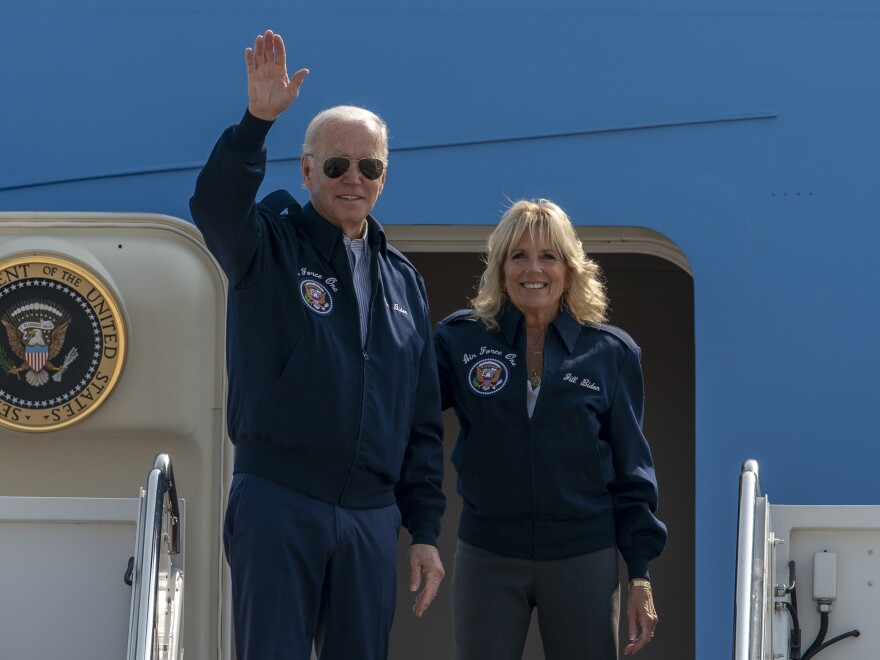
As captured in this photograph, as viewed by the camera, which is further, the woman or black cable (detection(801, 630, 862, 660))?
black cable (detection(801, 630, 862, 660))

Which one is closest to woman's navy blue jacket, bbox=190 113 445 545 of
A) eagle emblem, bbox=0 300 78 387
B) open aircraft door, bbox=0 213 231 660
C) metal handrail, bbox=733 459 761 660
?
metal handrail, bbox=733 459 761 660

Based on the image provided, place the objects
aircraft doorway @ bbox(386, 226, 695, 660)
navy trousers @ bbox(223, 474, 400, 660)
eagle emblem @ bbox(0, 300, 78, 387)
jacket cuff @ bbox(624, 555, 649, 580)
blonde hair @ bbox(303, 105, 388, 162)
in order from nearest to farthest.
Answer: navy trousers @ bbox(223, 474, 400, 660) < blonde hair @ bbox(303, 105, 388, 162) < jacket cuff @ bbox(624, 555, 649, 580) < eagle emblem @ bbox(0, 300, 78, 387) < aircraft doorway @ bbox(386, 226, 695, 660)

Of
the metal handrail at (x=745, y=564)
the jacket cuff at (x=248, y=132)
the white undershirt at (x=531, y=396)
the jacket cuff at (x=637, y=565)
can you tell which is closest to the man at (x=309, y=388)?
A: the jacket cuff at (x=248, y=132)

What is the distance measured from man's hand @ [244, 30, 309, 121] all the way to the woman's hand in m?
1.28

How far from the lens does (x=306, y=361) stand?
2.60 metres

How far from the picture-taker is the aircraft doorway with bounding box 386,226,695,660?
5.70 metres

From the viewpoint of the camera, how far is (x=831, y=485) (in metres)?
3.58

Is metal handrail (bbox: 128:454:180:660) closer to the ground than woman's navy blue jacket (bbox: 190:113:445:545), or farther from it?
closer to the ground

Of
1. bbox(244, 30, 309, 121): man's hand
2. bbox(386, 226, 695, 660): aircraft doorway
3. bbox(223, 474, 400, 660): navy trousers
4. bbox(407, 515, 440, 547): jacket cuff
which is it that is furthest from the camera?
bbox(386, 226, 695, 660): aircraft doorway

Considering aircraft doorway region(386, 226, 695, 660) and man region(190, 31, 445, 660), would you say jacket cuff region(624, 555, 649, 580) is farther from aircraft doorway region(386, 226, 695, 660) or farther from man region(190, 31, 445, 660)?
aircraft doorway region(386, 226, 695, 660)

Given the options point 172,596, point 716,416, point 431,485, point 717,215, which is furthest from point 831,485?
point 172,596

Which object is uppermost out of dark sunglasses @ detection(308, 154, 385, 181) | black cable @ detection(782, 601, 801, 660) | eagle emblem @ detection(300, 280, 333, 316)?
dark sunglasses @ detection(308, 154, 385, 181)

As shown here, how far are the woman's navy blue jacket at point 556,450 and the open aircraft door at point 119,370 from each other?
35.8 inches

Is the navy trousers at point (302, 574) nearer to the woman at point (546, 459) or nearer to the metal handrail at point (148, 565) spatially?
the metal handrail at point (148, 565)
